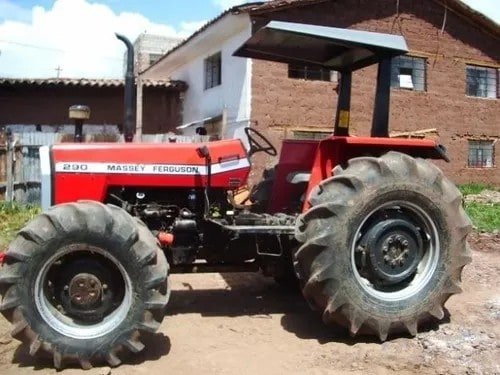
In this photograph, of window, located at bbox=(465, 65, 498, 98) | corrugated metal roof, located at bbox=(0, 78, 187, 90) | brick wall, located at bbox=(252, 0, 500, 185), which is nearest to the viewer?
brick wall, located at bbox=(252, 0, 500, 185)

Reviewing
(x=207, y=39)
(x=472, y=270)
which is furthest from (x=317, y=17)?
(x=472, y=270)

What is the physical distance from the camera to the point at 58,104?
679 inches

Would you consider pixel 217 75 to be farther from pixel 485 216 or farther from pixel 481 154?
pixel 485 216

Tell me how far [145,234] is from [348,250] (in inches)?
58.7

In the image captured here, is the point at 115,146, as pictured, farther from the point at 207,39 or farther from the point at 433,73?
the point at 433,73

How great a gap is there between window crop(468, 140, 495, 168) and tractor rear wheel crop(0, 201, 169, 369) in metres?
15.5

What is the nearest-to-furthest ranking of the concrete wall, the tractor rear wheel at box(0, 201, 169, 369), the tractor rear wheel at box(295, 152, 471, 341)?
1. the tractor rear wheel at box(0, 201, 169, 369)
2. the tractor rear wheel at box(295, 152, 471, 341)
3. the concrete wall

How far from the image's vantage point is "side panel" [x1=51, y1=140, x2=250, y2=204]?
15.6 ft

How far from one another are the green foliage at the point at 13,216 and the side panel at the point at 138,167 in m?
4.55

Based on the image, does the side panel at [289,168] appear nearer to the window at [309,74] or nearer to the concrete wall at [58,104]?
the window at [309,74]

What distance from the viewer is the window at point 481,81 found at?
17638mm

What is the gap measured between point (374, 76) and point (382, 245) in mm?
11709

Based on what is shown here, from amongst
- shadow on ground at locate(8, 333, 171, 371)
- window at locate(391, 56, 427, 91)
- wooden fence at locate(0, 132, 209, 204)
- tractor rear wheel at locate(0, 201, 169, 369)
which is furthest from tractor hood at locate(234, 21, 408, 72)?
window at locate(391, 56, 427, 91)

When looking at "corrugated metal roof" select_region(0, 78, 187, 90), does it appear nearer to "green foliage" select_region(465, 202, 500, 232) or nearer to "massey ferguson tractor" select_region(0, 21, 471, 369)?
"green foliage" select_region(465, 202, 500, 232)
